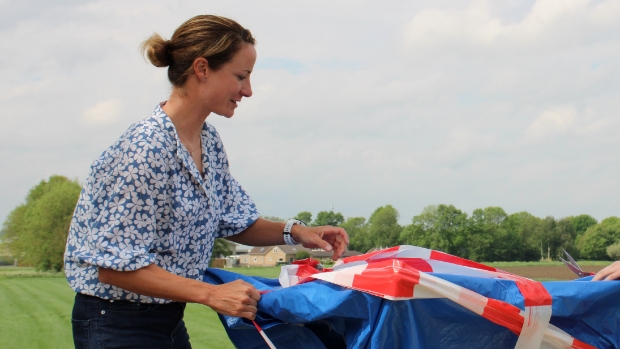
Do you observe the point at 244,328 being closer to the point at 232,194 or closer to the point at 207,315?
the point at 232,194

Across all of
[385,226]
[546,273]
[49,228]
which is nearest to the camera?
[546,273]

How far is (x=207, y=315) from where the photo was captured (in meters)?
21.2

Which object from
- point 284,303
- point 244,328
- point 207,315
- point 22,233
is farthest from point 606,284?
point 22,233

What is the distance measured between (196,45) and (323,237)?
1073 millimetres

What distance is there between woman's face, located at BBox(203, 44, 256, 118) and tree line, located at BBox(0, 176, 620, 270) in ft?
51.0

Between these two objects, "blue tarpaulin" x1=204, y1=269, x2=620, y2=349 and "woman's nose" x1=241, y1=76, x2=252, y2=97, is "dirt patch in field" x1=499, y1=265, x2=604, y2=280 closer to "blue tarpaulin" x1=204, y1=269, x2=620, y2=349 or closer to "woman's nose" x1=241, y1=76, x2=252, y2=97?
"blue tarpaulin" x1=204, y1=269, x2=620, y2=349

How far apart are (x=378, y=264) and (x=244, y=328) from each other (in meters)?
0.65

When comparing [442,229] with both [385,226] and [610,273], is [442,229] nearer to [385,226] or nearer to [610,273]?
[385,226]

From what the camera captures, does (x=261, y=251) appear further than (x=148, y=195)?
Yes

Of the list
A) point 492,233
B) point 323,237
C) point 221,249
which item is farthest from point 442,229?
point 323,237

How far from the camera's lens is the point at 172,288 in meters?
2.33

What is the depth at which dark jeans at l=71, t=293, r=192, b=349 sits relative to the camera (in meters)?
2.48

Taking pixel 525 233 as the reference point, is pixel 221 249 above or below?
below

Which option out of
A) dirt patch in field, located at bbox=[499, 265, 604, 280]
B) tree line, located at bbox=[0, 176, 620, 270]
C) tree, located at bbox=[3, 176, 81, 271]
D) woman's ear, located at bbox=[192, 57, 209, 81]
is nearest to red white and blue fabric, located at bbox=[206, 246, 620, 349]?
woman's ear, located at bbox=[192, 57, 209, 81]
